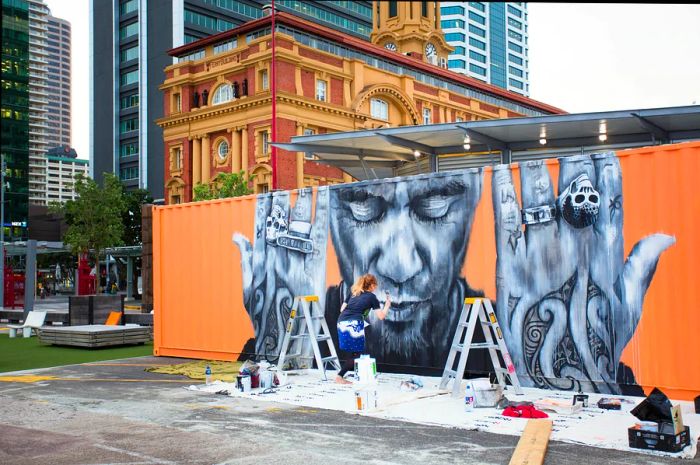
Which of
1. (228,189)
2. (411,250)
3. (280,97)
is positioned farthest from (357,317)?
(280,97)

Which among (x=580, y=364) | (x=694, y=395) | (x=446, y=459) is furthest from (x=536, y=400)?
(x=446, y=459)

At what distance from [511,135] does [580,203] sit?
388 inches

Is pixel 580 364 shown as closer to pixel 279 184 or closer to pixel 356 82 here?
pixel 279 184

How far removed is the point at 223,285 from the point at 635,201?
26.1ft

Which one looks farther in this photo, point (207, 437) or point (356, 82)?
point (356, 82)

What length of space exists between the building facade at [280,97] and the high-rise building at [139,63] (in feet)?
93.2

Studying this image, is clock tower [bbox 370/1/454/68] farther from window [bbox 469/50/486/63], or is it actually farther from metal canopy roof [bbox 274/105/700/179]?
metal canopy roof [bbox 274/105/700/179]

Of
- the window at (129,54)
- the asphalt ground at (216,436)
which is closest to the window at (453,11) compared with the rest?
the window at (129,54)

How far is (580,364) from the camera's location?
9.72 meters

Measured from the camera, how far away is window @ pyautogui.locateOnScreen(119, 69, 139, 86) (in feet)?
321

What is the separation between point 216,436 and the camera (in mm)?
7547

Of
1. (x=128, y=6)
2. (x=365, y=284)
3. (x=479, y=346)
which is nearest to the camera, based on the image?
(x=479, y=346)

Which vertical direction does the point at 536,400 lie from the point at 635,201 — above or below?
below

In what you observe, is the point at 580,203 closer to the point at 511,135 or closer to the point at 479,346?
the point at 479,346
